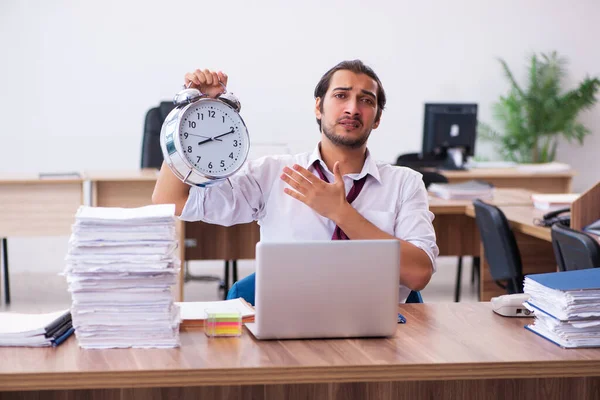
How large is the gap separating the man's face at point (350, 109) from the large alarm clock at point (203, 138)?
19.9 inches

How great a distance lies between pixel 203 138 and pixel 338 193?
48 centimetres

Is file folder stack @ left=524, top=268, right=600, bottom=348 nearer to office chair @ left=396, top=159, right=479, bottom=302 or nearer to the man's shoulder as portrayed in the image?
the man's shoulder

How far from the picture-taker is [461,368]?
1627 millimetres

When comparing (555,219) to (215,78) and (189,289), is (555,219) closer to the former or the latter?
(215,78)

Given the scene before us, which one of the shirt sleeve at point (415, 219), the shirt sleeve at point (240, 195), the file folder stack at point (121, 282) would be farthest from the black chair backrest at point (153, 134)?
the file folder stack at point (121, 282)

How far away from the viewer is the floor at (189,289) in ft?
18.5

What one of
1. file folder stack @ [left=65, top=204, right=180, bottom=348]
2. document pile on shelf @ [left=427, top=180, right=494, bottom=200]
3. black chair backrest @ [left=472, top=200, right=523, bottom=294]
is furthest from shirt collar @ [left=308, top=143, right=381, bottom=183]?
document pile on shelf @ [left=427, top=180, right=494, bottom=200]

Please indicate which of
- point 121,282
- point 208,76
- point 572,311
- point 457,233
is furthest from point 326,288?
point 457,233

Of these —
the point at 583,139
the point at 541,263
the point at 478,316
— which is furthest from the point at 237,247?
the point at 583,139

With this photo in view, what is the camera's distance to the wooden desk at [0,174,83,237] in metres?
5.27

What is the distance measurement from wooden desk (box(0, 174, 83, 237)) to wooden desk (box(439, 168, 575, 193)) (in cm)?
286

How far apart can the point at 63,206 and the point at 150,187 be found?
1.90 ft

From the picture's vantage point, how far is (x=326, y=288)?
5.67 feet

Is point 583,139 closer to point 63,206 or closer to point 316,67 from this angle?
point 316,67
